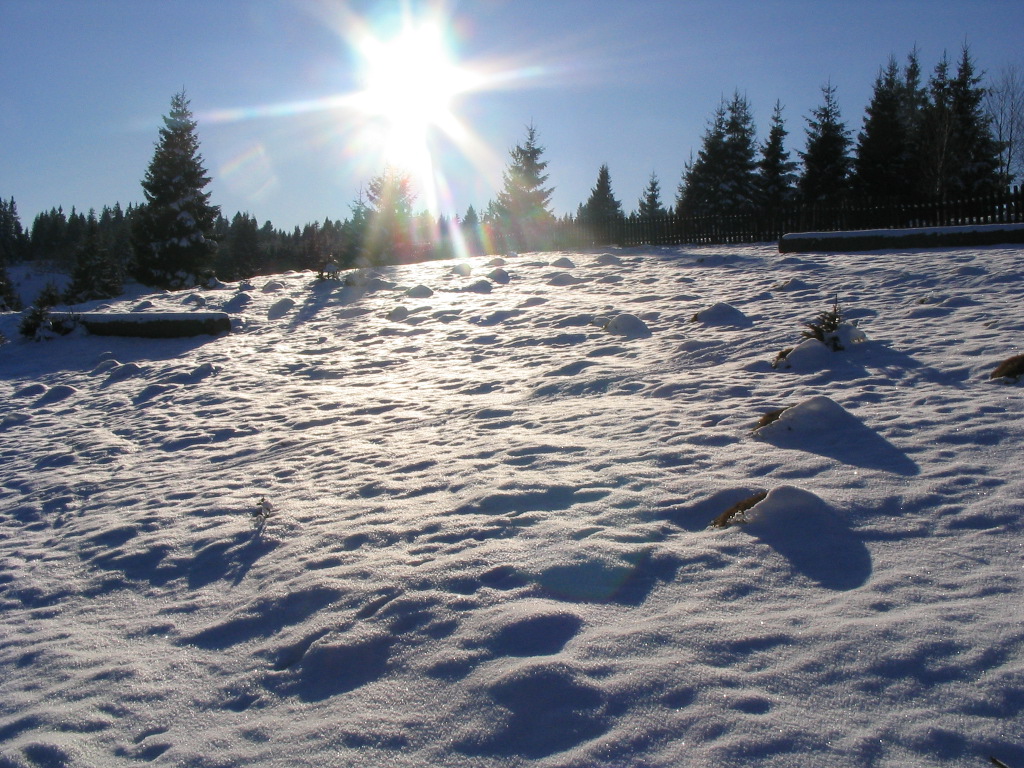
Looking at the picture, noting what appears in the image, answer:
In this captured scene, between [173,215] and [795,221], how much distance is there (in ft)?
93.8

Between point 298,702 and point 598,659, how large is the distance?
1.20 m

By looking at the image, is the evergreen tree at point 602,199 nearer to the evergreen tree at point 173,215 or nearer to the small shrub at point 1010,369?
the evergreen tree at point 173,215

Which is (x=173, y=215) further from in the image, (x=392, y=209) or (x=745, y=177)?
(x=745, y=177)

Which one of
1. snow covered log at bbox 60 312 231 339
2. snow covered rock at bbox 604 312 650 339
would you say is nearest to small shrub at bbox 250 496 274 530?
snow covered rock at bbox 604 312 650 339

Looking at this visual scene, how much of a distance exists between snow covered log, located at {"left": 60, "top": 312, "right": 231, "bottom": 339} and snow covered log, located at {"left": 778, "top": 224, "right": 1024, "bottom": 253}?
38.6 ft

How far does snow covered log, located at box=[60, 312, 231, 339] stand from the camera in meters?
11.3

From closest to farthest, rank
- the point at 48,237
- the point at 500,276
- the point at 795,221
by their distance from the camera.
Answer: the point at 500,276
the point at 795,221
the point at 48,237

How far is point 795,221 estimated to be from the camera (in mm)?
19344

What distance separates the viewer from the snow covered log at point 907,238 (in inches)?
440

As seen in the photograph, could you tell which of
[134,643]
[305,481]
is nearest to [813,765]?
[134,643]

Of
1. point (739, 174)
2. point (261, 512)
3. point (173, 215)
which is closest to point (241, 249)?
point (173, 215)

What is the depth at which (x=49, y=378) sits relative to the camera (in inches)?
371

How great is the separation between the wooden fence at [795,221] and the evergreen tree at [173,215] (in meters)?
19.8

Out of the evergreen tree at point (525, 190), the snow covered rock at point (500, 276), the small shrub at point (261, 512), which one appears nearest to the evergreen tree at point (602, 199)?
the evergreen tree at point (525, 190)
